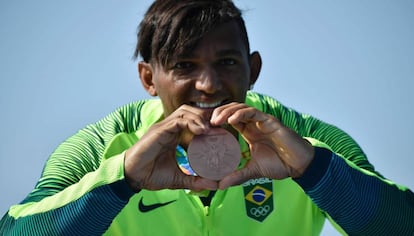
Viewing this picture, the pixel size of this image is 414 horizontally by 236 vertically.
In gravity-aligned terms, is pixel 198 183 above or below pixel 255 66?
below

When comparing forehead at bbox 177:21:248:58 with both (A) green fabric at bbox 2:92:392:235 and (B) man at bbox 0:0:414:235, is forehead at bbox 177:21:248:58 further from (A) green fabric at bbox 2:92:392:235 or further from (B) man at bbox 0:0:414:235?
(A) green fabric at bbox 2:92:392:235

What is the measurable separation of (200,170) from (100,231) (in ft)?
2.44

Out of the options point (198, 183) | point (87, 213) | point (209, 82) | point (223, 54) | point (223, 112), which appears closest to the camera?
point (223, 112)

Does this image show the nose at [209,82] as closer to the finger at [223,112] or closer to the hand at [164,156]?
the hand at [164,156]

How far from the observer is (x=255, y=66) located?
670cm

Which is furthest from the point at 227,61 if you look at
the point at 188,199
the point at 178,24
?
the point at 188,199

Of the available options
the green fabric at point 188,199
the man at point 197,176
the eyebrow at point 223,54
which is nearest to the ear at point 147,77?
the man at point 197,176

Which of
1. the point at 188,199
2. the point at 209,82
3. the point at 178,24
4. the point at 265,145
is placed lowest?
the point at 188,199

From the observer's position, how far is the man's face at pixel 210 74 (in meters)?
5.75

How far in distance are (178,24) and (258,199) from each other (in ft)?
4.62

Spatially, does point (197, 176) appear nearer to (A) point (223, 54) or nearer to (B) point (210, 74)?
(B) point (210, 74)

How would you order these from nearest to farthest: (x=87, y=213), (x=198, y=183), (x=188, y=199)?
(x=87, y=213) < (x=198, y=183) < (x=188, y=199)

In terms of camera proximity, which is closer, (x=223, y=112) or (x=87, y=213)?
(x=223, y=112)

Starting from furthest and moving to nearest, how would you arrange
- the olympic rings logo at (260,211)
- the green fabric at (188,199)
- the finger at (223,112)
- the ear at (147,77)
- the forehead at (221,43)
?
the ear at (147,77) < the olympic rings logo at (260,211) < the green fabric at (188,199) < the forehead at (221,43) < the finger at (223,112)
